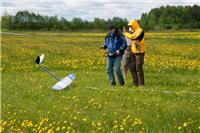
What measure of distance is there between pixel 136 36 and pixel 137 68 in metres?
1.04

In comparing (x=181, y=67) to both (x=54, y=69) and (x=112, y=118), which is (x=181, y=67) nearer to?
(x=54, y=69)

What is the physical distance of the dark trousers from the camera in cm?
1296

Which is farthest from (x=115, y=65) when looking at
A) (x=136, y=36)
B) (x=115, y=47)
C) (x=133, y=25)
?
(x=133, y=25)

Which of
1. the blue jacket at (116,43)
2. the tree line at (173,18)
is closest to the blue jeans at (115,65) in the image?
the blue jacket at (116,43)

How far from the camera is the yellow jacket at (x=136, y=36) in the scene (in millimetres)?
12709

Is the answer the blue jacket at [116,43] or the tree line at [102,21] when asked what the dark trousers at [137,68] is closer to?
the blue jacket at [116,43]

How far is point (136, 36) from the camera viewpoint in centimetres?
1270

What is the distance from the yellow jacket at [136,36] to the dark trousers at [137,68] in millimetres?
194

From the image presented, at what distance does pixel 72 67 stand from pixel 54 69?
2.88ft

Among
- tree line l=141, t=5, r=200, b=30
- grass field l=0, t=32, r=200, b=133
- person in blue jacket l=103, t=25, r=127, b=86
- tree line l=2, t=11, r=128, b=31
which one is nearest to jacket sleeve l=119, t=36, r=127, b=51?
person in blue jacket l=103, t=25, r=127, b=86

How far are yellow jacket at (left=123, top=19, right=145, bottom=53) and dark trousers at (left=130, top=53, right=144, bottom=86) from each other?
194 millimetres

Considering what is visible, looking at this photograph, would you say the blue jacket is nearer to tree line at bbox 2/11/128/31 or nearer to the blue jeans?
the blue jeans

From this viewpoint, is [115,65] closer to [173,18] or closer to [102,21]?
[173,18]

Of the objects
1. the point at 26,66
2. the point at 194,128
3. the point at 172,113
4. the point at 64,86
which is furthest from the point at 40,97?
the point at 26,66
